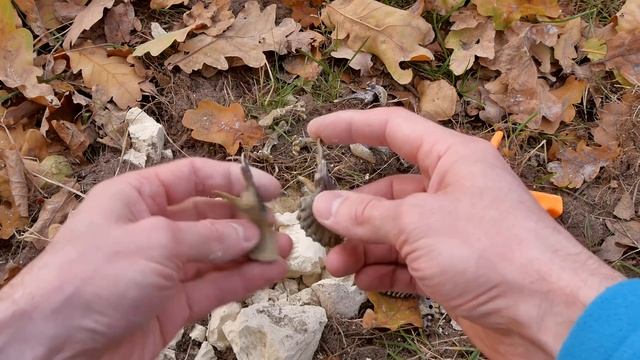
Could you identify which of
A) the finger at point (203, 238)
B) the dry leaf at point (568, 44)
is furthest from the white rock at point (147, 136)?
the dry leaf at point (568, 44)

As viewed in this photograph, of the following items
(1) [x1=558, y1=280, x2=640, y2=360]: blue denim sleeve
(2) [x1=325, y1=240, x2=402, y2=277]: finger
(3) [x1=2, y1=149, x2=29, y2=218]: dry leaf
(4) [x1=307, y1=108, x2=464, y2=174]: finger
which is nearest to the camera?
(1) [x1=558, y1=280, x2=640, y2=360]: blue denim sleeve

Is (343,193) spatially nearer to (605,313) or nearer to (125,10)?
(605,313)

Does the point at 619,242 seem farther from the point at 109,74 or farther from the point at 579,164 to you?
the point at 109,74

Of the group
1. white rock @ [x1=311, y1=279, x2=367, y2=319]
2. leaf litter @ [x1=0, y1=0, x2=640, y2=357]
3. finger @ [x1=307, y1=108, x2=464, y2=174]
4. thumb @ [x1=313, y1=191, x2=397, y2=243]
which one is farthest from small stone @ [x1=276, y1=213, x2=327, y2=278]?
thumb @ [x1=313, y1=191, x2=397, y2=243]

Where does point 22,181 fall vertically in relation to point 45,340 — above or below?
below

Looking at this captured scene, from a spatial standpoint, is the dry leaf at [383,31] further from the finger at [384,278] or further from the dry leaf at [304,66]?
the finger at [384,278]

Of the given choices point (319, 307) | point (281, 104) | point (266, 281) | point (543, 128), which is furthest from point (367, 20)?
point (266, 281)

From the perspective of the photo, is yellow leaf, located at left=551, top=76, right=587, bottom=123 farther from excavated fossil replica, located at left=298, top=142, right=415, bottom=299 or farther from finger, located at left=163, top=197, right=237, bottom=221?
finger, located at left=163, top=197, right=237, bottom=221
